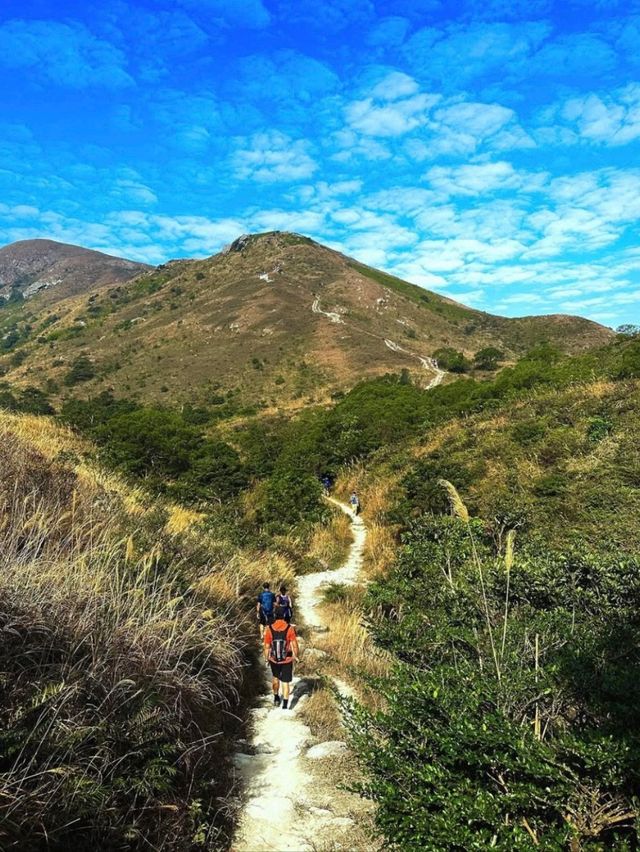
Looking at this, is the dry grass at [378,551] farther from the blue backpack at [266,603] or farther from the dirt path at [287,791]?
the dirt path at [287,791]

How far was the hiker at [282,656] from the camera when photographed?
20.1ft

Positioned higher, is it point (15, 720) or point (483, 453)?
point (483, 453)

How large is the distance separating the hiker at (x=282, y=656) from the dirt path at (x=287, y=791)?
0.57 ft

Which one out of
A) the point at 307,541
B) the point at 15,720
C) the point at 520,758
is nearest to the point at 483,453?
the point at 307,541

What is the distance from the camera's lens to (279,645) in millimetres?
6273

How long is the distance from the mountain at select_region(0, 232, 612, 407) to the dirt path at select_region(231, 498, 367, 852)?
52.0 metres

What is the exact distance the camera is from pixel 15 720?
2912 millimetres

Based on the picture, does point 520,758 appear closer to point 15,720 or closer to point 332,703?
point 15,720

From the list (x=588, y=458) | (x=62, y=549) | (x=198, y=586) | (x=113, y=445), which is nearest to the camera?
(x=62, y=549)

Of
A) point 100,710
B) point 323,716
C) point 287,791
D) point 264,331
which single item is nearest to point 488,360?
point 264,331

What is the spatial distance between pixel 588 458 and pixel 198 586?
35.1ft

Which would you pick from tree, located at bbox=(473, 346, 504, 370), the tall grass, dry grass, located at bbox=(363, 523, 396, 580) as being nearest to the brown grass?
dry grass, located at bbox=(363, 523, 396, 580)

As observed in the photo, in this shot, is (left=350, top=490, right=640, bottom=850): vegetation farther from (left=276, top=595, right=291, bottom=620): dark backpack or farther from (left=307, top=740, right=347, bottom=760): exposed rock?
(left=276, top=595, right=291, bottom=620): dark backpack

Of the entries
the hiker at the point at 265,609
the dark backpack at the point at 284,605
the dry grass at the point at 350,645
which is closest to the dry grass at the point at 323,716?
the dry grass at the point at 350,645
